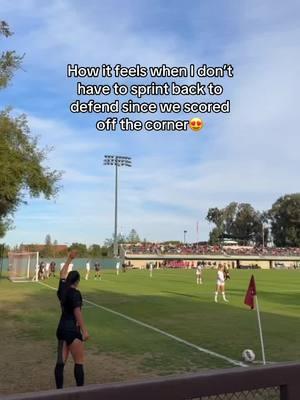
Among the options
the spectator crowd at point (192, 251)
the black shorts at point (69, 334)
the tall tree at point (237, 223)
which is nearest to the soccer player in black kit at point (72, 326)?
the black shorts at point (69, 334)

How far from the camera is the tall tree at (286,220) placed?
512ft

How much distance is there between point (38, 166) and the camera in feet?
65.9

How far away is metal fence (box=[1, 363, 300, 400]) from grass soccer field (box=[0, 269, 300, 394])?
5.55 metres

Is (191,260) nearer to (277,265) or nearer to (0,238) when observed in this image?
(277,265)

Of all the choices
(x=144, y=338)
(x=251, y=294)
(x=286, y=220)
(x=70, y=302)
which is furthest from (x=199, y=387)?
(x=286, y=220)

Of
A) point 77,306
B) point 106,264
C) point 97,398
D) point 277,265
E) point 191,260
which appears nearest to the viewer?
point 97,398

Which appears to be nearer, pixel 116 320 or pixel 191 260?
pixel 116 320

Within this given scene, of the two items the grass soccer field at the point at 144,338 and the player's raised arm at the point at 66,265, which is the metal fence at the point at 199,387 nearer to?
the player's raised arm at the point at 66,265

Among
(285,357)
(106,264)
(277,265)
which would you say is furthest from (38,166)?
(277,265)

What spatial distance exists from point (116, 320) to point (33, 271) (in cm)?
3730

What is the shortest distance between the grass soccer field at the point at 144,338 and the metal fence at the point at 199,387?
5.55 metres

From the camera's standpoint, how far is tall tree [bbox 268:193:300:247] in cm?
15600

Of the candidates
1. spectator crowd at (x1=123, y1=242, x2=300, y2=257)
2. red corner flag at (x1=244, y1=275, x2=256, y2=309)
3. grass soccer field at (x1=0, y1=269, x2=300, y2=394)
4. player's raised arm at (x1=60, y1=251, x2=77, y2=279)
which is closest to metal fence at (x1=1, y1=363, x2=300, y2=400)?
player's raised arm at (x1=60, y1=251, x2=77, y2=279)

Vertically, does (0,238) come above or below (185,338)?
above
